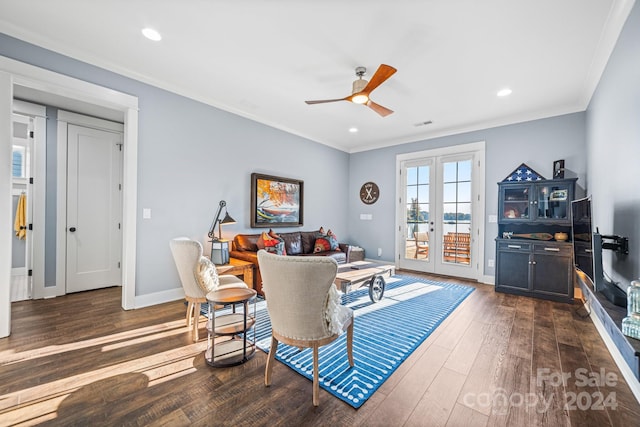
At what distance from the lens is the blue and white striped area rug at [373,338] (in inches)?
76.0

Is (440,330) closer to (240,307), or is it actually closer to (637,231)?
(637,231)

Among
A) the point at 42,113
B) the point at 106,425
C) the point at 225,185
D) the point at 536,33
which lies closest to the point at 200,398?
the point at 106,425

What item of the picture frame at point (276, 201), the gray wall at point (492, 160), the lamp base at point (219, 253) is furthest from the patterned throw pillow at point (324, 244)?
the lamp base at point (219, 253)

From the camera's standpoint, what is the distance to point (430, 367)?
2.13 meters

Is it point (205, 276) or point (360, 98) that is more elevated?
point (360, 98)

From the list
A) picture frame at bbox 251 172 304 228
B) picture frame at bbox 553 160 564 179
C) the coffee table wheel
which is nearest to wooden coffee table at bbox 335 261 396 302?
the coffee table wheel

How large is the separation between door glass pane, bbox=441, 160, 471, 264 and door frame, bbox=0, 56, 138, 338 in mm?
5090

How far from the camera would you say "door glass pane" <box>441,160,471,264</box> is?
5055 millimetres

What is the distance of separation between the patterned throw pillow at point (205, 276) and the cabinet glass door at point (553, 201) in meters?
4.57

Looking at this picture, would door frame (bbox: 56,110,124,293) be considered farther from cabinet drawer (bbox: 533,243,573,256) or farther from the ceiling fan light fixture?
cabinet drawer (bbox: 533,243,573,256)

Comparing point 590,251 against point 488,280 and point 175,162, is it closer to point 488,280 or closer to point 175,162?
point 488,280

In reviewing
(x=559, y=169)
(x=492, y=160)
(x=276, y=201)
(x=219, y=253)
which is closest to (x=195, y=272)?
(x=219, y=253)

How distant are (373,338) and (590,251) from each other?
6.37 feet

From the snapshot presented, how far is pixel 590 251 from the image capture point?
221 centimetres
